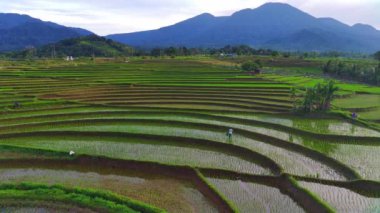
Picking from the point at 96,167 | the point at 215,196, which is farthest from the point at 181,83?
the point at 215,196

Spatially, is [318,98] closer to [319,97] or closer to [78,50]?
[319,97]

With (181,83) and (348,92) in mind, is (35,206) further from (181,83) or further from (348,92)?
(348,92)

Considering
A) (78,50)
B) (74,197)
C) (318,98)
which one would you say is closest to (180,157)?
(74,197)

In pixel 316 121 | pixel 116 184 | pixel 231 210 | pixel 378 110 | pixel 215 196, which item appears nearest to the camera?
pixel 231 210

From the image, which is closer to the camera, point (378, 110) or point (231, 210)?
point (231, 210)

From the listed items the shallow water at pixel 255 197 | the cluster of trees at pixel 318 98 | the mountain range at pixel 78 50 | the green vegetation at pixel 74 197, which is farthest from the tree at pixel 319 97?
the mountain range at pixel 78 50
